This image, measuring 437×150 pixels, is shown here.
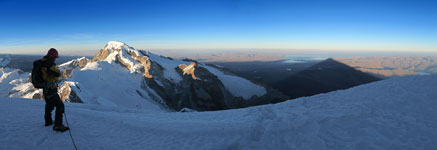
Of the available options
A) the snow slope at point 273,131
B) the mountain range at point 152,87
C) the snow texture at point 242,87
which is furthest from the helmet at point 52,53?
the snow texture at point 242,87

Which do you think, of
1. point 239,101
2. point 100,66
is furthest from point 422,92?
point 100,66

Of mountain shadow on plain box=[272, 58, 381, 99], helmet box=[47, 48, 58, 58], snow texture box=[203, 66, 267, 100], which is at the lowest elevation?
mountain shadow on plain box=[272, 58, 381, 99]

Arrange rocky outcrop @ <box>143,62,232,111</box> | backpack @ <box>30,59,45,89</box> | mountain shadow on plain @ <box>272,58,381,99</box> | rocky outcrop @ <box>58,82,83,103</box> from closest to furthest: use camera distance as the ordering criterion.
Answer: backpack @ <box>30,59,45,89</box>, rocky outcrop @ <box>58,82,83,103</box>, rocky outcrop @ <box>143,62,232,111</box>, mountain shadow on plain @ <box>272,58,381,99</box>

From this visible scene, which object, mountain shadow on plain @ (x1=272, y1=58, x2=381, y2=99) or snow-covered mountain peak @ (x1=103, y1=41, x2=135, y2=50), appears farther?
mountain shadow on plain @ (x1=272, y1=58, x2=381, y2=99)

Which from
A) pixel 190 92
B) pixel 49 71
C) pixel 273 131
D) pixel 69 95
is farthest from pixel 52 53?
pixel 190 92

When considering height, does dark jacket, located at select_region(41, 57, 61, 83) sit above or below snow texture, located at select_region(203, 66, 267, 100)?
above

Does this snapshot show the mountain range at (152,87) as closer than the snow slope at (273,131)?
No

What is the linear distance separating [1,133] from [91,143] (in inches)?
111

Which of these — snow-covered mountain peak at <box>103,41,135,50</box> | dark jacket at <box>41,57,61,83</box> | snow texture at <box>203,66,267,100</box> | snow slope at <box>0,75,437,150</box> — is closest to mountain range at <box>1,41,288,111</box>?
snow texture at <box>203,66,267,100</box>

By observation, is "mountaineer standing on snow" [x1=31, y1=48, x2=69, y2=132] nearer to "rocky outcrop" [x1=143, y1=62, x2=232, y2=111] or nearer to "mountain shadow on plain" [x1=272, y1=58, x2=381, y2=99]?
"rocky outcrop" [x1=143, y1=62, x2=232, y2=111]

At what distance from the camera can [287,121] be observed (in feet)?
26.8

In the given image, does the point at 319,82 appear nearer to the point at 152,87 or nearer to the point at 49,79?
the point at 152,87

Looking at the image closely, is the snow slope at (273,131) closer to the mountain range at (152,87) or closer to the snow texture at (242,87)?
the mountain range at (152,87)

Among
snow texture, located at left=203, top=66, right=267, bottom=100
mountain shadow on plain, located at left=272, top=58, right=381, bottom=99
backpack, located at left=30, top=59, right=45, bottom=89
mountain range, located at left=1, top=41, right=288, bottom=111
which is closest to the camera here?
backpack, located at left=30, top=59, right=45, bottom=89
